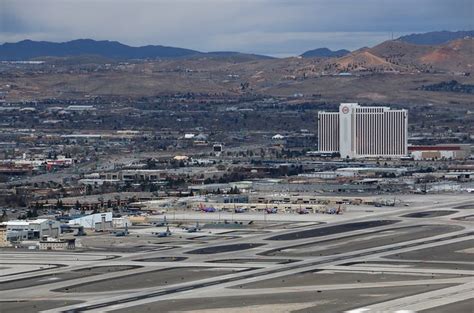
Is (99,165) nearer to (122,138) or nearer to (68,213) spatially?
(122,138)

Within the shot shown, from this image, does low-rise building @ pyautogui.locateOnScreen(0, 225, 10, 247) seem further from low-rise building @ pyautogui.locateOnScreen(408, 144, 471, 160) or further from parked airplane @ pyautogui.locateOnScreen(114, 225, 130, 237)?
low-rise building @ pyautogui.locateOnScreen(408, 144, 471, 160)

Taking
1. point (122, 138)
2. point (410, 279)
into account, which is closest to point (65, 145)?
point (122, 138)

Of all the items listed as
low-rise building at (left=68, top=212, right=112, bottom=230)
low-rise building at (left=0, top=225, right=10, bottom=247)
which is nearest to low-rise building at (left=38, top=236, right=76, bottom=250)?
low-rise building at (left=0, top=225, right=10, bottom=247)

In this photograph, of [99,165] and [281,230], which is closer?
[281,230]

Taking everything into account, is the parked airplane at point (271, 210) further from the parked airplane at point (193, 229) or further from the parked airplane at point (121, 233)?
the parked airplane at point (121, 233)

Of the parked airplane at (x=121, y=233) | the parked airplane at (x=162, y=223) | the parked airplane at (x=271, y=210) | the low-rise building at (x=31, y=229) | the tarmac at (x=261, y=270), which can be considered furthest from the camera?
the parked airplane at (x=271, y=210)

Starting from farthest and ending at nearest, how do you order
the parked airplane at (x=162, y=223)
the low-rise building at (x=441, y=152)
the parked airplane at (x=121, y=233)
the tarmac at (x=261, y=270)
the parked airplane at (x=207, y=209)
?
1. the low-rise building at (x=441, y=152)
2. the parked airplane at (x=207, y=209)
3. the parked airplane at (x=162, y=223)
4. the parked airplane at (x=121, y=233)
5. the tarmac at (x=261, y=270)

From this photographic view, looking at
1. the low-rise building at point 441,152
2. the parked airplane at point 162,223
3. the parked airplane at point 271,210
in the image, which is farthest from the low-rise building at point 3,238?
the low-rise building at point 441,152

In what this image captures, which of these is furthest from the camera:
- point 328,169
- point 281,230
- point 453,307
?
point 328,169

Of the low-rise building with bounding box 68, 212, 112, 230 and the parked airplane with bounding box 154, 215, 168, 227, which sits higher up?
the low-rise building with bounding box 68, 212, 112, 230
